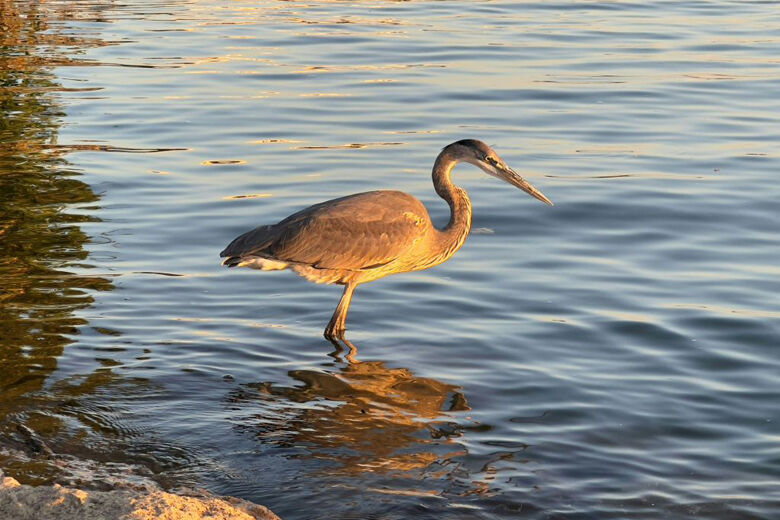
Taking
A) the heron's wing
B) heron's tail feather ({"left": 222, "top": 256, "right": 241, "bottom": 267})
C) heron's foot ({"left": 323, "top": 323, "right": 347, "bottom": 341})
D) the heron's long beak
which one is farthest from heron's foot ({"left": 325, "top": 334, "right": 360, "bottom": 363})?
the heron's long beak

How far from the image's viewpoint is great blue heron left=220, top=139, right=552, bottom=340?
9250 mm

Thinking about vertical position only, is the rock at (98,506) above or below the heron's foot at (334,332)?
above

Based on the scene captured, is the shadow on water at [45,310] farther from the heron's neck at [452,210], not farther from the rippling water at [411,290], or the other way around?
the heron's neck at [452,210]

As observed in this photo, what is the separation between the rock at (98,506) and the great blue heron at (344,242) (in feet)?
13.2

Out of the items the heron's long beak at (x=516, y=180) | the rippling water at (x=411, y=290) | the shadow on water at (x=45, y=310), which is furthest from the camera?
the heron's long beak at (x=516, y=180)

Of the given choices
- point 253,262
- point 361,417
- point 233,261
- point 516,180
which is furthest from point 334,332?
point 516,180

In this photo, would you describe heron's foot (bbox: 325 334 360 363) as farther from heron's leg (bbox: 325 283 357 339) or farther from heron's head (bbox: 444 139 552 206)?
heron's head (bbox: 444 139 552 206)

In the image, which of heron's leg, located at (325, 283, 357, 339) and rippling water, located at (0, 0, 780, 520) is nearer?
rippling water, located at (0, 0, 780, 520)

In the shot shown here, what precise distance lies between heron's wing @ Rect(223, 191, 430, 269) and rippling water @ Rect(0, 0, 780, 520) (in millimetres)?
507

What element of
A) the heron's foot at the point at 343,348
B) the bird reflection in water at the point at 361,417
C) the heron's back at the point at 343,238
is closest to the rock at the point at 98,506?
the bird reflection in water at the point at 361,417

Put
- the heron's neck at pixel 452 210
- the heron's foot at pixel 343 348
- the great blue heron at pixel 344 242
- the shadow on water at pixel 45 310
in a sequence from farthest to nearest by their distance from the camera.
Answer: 1. the heron's neck at pixel 452 210
2. the great blue heron at pixel 344 242
3. the heron's foot at pixel 343 348
4. the shadow on water at pixel 45 310

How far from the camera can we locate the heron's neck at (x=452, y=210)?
9.87 metres

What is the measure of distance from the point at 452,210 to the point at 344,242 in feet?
3.48

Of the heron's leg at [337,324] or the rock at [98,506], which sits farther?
the heron's leg at [337,324]
